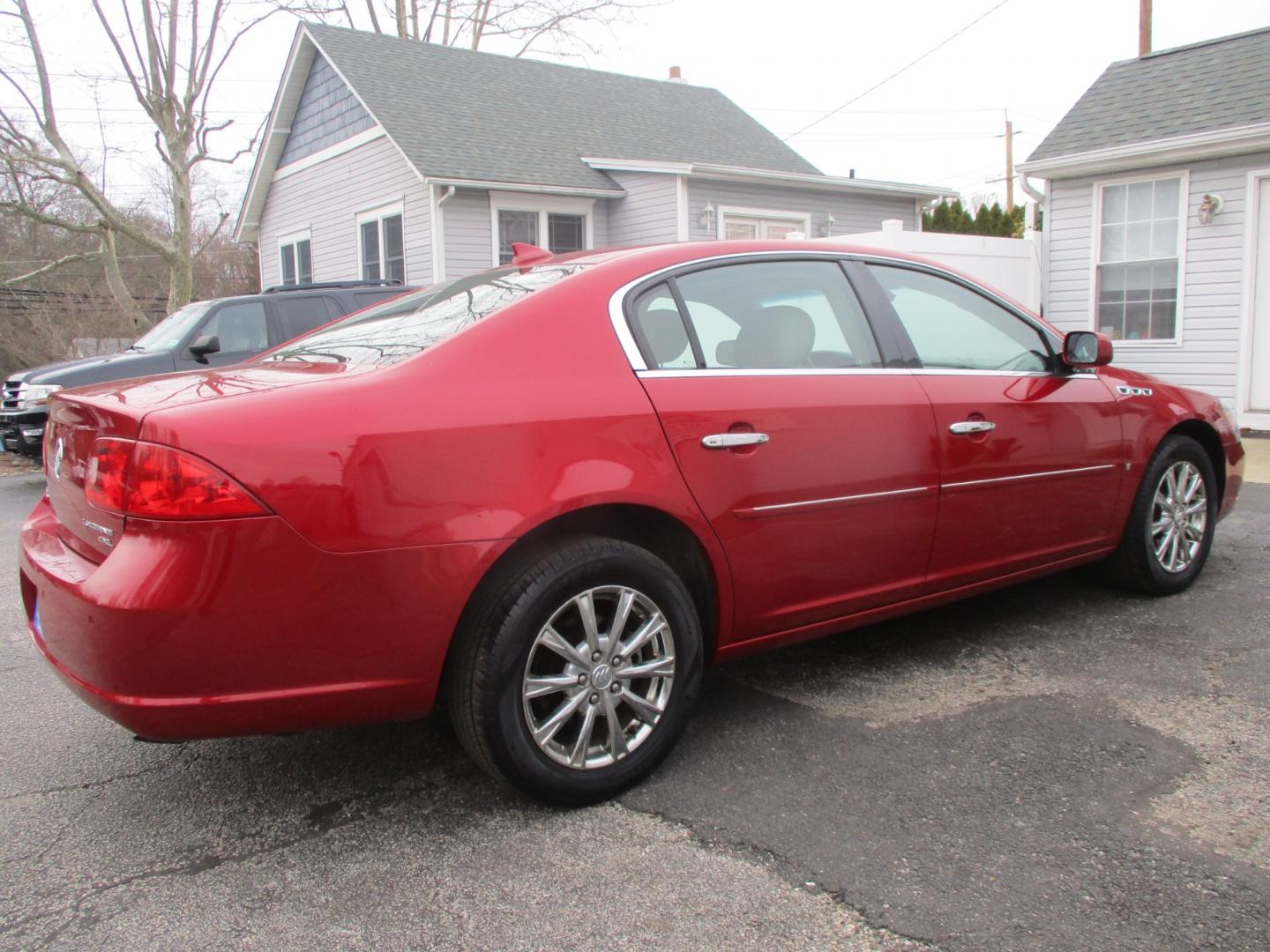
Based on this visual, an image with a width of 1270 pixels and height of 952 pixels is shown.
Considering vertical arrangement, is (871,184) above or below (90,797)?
above

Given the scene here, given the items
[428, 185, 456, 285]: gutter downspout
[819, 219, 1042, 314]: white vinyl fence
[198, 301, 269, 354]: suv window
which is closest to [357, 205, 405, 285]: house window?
[428, 185, 456, 285]: gutter downspout

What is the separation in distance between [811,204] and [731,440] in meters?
15.0

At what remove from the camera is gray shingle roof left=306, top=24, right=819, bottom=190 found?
15258 millimetres

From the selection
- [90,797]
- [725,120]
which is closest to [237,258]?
[725,120]

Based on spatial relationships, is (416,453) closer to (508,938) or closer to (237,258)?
(508,938)

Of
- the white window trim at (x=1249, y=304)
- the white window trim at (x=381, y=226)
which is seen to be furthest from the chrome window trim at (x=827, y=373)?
the white window trim at (x=381, y=226)

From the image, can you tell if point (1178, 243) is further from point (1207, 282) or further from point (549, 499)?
point (549, 499)

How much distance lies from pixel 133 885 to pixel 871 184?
1699 cm

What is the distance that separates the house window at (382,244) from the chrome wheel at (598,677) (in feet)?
45.2

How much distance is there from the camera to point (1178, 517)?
14.7 ft

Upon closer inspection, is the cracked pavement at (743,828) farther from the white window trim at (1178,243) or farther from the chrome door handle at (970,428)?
the white window trim at (1178,243)

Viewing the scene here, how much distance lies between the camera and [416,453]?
7.91 ft

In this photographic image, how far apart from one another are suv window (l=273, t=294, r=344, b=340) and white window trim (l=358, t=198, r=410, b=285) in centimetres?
493

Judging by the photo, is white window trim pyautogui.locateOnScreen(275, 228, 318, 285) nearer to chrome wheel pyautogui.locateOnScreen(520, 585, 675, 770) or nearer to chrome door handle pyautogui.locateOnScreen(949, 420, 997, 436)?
chrome door handle pyautogui.locateOnScreen(949, 420, 997, 436)
